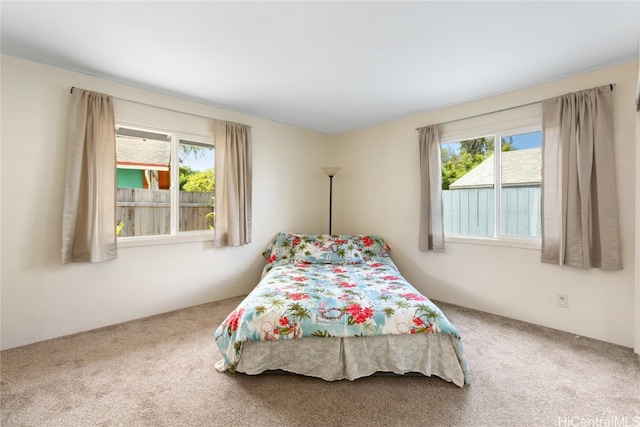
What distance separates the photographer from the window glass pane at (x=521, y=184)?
2738mm

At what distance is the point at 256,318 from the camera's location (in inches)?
73.9

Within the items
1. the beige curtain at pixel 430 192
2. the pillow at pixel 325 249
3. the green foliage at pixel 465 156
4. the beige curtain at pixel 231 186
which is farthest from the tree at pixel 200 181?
the green foliage at pixel 465 156

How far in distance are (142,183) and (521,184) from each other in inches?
157

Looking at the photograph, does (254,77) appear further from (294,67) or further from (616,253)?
(616,253)

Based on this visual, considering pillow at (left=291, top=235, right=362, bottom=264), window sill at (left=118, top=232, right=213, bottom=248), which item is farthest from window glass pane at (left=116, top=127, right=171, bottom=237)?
pillow at (left=291, top=235, right=362, bottom=264)

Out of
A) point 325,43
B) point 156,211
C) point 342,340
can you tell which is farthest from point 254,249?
point 325,43

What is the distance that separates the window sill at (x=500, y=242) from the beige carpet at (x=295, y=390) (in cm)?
86

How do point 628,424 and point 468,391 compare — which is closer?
point 628,424

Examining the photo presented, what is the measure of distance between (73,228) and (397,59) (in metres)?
3.08

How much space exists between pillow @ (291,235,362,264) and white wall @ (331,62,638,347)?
68 cm

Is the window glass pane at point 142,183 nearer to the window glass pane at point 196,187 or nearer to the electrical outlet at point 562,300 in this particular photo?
the window glass pane at point 196,187

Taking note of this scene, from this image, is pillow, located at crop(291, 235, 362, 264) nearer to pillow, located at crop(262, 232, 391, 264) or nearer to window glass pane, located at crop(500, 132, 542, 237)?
pillow, located at crop(262, 232, 391, 264)

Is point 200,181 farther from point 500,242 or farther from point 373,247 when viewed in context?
point 500,242

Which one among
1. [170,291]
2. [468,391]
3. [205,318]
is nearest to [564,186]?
[468,391]
